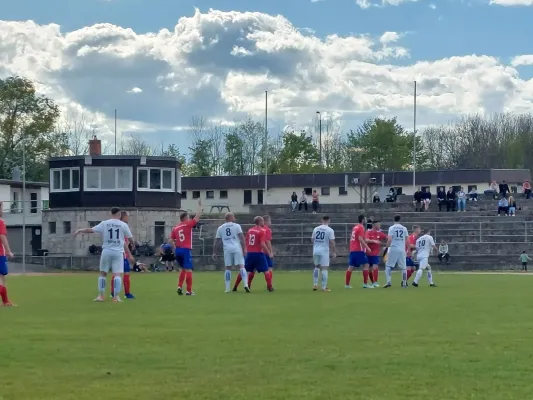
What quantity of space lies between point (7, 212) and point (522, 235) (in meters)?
34.4

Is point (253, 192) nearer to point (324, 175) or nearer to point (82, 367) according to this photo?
point (324, 175)

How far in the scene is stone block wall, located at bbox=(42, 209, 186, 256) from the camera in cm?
5868

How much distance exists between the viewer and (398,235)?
2873cm

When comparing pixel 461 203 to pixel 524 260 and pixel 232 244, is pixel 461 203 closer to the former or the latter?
pixel 524 260

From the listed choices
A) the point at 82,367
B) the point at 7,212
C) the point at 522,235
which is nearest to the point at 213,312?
the point at 82,367

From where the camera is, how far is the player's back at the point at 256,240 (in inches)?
1022

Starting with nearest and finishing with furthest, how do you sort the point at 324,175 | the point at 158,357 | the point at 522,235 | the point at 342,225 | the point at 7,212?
the point at 158,357
the point at 522,235
the point at 342,225
the point at 7,212
the point at 324,175

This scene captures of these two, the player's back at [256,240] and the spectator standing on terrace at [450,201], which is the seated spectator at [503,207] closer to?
the spectator standing on terrace at [450,201]

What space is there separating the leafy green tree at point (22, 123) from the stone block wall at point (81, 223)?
2933cm

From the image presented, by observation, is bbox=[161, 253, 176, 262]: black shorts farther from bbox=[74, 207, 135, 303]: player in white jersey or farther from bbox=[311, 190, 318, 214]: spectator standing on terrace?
bbox=[74, 207, 135, 303]: player in white jersey

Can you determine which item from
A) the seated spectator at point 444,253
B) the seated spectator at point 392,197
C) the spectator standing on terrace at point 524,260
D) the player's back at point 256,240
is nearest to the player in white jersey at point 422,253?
the player's back at point 256,240

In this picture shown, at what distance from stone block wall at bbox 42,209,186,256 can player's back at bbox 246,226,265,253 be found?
3248 cm

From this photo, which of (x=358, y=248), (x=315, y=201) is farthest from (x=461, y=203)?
(x=358, y=248)

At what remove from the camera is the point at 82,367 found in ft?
36.4
